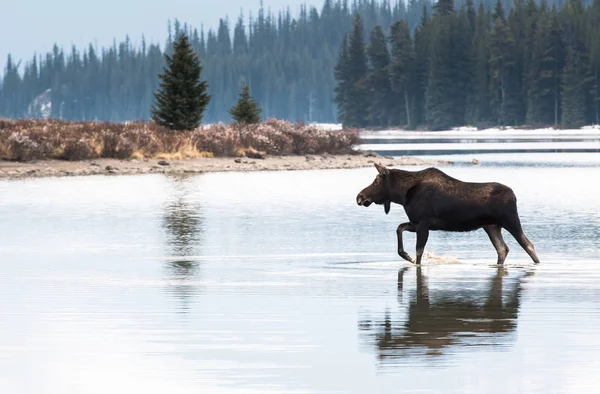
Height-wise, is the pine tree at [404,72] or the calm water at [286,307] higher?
the pine tree at [404,72]

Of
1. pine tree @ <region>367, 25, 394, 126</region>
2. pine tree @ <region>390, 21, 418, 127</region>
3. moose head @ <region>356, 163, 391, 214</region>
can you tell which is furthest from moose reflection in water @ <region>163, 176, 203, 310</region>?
pine tree @ <region>367, 25, 394, 126</region>

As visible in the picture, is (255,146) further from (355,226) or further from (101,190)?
(355,226)

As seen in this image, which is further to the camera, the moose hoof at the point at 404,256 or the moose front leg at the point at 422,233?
the moose hoof at the point at 404,256

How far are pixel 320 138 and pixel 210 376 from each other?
170 feet

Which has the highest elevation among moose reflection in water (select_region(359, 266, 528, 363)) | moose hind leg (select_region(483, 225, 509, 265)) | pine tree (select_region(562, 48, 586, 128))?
pine tree (select_region(562, 48, 586, 128))

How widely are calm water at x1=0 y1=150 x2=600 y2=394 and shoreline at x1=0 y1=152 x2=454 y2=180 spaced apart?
17.7 meters

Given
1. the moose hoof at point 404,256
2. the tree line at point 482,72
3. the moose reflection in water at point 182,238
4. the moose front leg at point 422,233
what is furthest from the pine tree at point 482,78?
the moose front leg at point 422,233

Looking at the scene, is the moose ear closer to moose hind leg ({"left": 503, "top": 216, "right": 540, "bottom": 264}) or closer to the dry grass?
moose hind leg ({"left": 503, "top": 216, "right": 540, "bottom": 264})

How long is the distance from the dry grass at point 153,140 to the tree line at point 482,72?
8923cm

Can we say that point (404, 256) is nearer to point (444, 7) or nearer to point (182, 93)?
point (182, 93)

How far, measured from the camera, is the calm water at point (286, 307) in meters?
9.79

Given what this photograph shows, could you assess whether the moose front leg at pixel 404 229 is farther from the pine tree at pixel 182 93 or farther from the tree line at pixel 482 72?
the tree line at pixel 482 72

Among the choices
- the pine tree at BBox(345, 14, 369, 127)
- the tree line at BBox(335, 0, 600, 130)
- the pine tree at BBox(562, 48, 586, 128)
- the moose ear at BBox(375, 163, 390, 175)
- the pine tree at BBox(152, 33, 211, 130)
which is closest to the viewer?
the moose ear at BBox(375, 163, 390, 175)

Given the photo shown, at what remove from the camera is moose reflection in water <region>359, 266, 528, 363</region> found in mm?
11070
